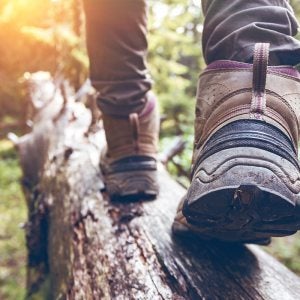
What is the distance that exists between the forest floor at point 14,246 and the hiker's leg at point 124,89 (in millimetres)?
1163

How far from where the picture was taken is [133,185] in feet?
5.01

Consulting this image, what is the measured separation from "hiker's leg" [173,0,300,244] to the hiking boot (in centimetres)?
50

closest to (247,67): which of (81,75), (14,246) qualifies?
(14,246)

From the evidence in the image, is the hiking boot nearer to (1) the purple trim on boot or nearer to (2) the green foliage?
(1) the purple trim on boot

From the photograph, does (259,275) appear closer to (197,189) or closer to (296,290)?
(296,290)

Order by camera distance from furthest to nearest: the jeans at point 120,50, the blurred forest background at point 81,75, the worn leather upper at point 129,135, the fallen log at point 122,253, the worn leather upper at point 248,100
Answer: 1. the blurred forest background at point 81,75
2. the worn leather upper at point 129,135
3. the jeans at point 120,50
4. the fallen log at point 122,253
5. the worn leather upper at point 248,100

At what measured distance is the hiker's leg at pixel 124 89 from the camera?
4.92ft

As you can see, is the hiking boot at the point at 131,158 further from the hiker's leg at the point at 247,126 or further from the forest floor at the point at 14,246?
the forest floor at the point at 14,246

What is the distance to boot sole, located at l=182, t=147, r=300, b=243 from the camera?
794 millimetres

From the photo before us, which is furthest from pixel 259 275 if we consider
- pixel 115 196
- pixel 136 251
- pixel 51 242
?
pixel 51 242

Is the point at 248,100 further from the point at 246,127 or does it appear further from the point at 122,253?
the point at 122,253

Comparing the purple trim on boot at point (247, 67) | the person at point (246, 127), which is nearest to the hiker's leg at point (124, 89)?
the person at point (246, 127)

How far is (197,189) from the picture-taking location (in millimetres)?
877

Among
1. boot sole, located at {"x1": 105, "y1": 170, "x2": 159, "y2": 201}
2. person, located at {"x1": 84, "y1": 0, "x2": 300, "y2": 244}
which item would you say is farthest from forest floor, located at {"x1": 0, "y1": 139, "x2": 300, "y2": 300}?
person, located at {"x1": 84, "y1": 0, "x2": 300, "y2": 244}
